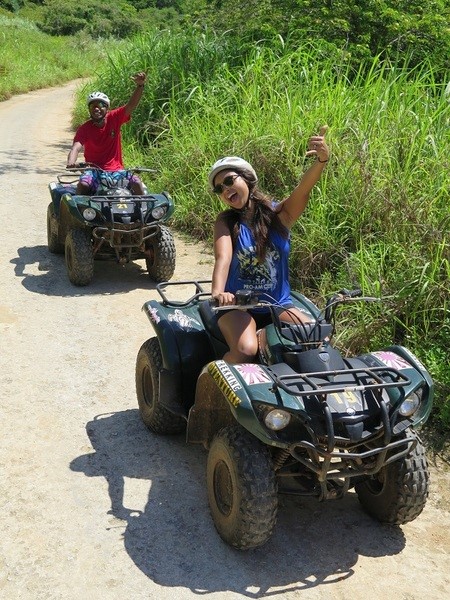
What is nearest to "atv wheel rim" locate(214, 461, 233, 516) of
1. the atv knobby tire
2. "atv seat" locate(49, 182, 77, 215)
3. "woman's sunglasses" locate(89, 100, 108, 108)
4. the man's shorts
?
the atv knobby tire

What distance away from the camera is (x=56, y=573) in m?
2.98

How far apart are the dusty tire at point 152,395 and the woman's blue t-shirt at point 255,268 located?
2.08ft

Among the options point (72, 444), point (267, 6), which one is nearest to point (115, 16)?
point (267, 6)

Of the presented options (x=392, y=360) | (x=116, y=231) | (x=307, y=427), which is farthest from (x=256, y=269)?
(x=116, y=231)

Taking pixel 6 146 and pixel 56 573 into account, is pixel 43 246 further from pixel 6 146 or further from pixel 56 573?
pixel 6 146

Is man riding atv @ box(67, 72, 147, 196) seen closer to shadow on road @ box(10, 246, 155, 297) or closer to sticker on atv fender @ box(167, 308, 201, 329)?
shadow on road @ box(10, 246, 155, 297)

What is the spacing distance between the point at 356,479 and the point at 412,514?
274 millimetres

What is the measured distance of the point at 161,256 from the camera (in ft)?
21.5

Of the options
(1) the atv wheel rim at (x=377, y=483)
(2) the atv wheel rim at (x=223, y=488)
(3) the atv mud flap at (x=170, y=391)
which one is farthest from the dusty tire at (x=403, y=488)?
(3) the atv mud flap at (x=170, y=391)

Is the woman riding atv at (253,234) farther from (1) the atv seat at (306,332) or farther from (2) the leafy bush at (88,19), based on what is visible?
(2) the leafy bush at (88,19)

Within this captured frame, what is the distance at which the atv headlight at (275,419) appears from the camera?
9.50 feet

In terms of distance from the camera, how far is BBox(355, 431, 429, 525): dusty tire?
3.10 m

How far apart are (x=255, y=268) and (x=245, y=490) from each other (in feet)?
3.91

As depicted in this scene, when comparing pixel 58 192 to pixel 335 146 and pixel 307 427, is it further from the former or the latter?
pixel 307 427
